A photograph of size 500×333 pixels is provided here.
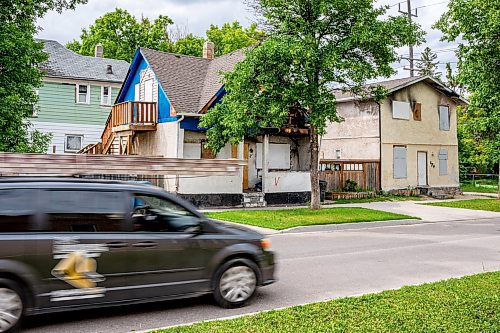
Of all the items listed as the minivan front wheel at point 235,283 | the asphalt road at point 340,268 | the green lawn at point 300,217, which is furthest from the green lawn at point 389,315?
the green lawn at point 300,217

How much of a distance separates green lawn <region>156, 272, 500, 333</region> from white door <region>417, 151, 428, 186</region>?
24331 mm

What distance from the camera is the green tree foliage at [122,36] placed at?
49.3 m

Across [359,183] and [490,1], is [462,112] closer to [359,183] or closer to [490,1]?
[359,183]

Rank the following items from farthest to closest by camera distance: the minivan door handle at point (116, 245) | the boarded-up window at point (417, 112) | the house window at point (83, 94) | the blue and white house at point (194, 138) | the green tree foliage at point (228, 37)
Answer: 1. the green tree foliage at point (228, 37)
2. the house window at point (83, 94)
3. the boarded-up window at point (417, 112)
4. the blue and white house at point (194, 138)
5. the minivan door handle at point (116, 245)

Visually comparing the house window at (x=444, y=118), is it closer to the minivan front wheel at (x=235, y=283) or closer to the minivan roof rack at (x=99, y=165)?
the minivan roof rack at (x=99, y=165)

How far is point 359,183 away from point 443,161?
804 cm

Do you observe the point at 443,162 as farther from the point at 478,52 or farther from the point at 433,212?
the point at 433,212

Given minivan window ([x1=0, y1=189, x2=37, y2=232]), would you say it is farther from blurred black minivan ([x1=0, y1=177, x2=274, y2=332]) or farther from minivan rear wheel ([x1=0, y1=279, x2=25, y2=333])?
minivan rear wheel ([x1=0, y1=279, x2=25, y2=333])

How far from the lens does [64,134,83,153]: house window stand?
98.9ft

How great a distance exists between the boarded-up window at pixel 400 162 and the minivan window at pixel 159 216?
24143 mm

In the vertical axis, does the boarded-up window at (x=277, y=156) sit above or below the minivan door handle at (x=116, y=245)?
above

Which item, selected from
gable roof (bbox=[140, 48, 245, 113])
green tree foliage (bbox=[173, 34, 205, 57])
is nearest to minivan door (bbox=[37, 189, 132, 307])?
gable roof (bbox=[140, 48, 245, 113])

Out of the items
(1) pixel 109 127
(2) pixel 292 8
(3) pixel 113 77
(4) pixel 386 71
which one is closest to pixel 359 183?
(4) pixel 386 71

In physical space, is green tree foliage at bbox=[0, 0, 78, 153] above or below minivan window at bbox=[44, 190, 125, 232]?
above
